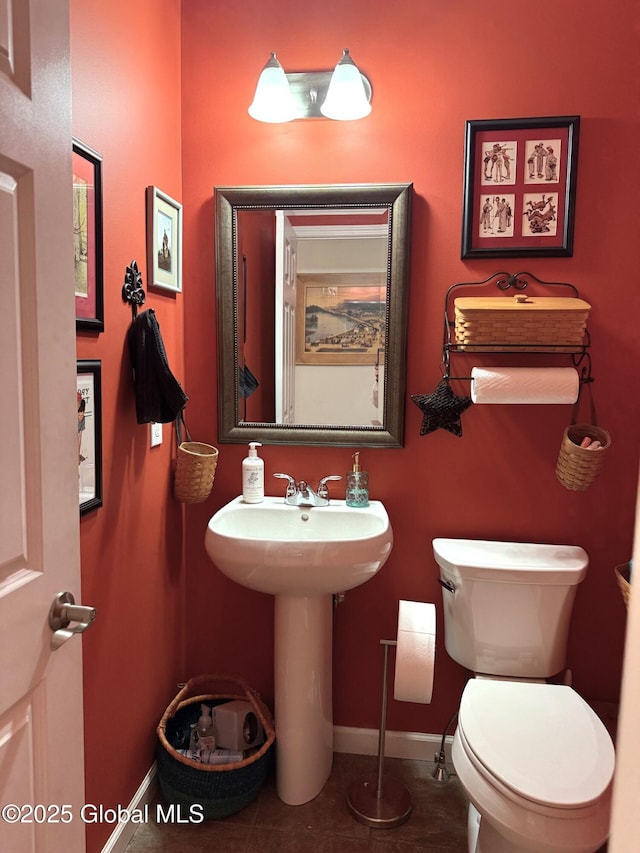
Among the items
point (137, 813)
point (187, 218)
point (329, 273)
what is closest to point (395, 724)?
point (137, 813)

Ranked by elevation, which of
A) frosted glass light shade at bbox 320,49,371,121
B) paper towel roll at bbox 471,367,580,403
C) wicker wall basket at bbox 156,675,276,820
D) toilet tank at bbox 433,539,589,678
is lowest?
wicker wall basket at bbox 156,675,276,820

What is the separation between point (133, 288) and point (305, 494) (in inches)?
32.6

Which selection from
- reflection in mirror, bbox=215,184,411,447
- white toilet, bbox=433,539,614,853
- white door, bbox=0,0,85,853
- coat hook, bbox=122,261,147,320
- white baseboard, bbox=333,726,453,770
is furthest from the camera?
white baseboard, bbox=333,726,453,770

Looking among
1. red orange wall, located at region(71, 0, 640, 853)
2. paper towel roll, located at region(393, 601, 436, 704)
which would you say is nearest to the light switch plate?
red orange wall, located at region(71, 0, 640, 853)

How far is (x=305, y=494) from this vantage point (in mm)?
1982

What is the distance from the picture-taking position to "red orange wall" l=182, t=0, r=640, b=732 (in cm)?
183

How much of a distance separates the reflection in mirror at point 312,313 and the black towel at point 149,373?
0.42 meters

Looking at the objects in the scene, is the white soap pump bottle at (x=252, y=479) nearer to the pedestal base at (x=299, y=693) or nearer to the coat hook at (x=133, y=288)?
the pedestal base at (x=299, y=693)

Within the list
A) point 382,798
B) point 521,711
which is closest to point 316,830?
point 382,798

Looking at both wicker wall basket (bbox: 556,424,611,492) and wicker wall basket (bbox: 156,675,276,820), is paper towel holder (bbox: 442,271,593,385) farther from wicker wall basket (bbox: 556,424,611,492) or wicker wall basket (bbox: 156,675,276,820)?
wicker wall basket (bbox: 156,675,276,820)

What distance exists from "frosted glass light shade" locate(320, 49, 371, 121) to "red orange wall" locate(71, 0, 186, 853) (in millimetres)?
517

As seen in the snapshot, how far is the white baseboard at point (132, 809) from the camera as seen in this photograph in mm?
1632

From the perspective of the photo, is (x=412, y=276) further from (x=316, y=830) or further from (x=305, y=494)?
(x=316, y=830)

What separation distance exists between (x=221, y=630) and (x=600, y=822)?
132 centimetres
